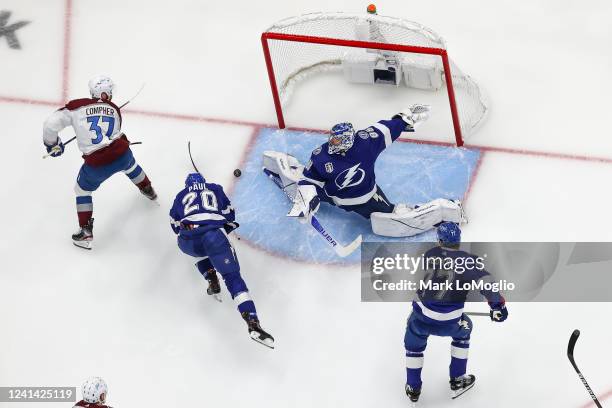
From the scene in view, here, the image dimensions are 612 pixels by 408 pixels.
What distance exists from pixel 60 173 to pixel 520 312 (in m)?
2.65

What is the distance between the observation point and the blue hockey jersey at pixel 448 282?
216 inches

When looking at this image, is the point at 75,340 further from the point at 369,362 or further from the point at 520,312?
the point at 520,312

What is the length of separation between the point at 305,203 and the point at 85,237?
1215 millimetres

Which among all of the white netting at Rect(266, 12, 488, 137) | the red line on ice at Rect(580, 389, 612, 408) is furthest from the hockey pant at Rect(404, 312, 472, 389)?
the white netting at Rect(266, 12, 488, 137)

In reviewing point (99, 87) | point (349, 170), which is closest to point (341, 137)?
point (349, 170)

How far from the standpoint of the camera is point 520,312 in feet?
20.2

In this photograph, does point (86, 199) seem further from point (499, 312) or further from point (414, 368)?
point (499, 312)

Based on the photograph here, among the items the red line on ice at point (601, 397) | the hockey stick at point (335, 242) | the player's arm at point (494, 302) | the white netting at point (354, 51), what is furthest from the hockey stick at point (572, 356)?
the white netting at point (354, 51)

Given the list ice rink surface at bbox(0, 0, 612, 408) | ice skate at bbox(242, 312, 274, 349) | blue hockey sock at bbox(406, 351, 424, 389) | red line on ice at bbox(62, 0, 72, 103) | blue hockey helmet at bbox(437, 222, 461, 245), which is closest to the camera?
blue hockey helmet at bbox(437, 222, 461, 245)

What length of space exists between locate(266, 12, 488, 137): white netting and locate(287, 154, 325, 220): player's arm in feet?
2.90

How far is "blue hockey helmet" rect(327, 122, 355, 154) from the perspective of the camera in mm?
6277

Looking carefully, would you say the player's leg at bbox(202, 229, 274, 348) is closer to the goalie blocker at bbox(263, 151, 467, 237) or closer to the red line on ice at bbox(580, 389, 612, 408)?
the goalie blocker at bbox(263, 151, 467, 237)

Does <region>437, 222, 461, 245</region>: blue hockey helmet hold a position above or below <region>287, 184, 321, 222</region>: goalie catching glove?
above

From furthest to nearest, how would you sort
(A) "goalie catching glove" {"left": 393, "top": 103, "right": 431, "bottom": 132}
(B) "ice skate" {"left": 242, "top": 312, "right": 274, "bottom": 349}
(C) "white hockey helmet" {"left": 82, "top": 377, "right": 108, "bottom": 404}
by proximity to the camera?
(A) "goalie catching glove" {"left": 393, "top": 103, "right": 431, "bottom": 132}, (B) "ice skate" {"left": 242, "top": 312, "right": 274, "bottom": 349}, (C) "white hockey helmet" {"left": 82, "top": 377, "right": 108, "bottom": 404}
